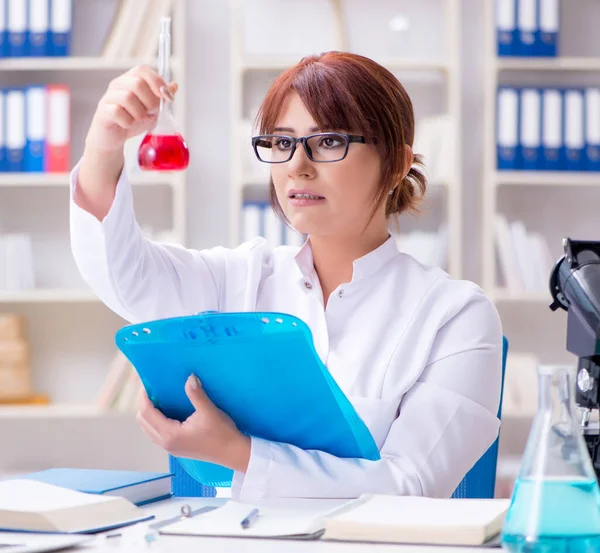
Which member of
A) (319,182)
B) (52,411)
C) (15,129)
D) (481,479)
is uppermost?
(15,129)

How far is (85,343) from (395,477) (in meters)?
2.38

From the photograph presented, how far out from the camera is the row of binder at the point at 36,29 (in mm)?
3105

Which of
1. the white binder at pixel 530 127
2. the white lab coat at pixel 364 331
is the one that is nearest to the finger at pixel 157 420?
the white lab coat at pixel 364 331

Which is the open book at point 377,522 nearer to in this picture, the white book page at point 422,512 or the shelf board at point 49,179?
the white book page at point 422,512

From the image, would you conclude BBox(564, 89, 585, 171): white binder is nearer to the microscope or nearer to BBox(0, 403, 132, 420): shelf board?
BBox(0, 403, 132, 420): shelf board

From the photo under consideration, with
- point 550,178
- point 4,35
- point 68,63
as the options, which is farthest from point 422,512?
point 4,35

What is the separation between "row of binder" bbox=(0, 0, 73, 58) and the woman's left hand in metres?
2.28

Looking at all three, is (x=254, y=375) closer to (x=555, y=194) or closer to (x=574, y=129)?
(x=574, y=129)

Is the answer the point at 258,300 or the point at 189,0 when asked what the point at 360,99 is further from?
the point at 189,0

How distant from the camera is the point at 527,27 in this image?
3129 mm

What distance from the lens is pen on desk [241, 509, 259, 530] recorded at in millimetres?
949

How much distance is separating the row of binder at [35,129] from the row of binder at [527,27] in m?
1.49

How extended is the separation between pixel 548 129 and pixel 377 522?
2418 millimetres

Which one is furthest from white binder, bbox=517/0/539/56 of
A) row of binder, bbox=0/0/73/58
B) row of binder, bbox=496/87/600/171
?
row of binder, bbox=0/0/73/58
